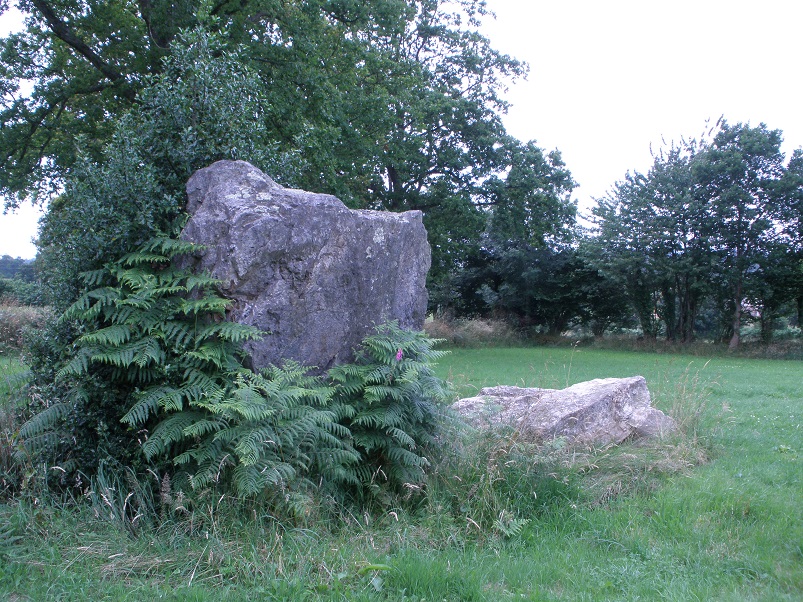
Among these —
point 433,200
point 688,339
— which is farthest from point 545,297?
point 433,200

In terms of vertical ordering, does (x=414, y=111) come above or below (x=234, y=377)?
above

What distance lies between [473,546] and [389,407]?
130 centimetres

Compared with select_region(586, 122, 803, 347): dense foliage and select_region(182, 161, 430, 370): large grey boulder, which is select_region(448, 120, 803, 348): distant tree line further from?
select_region(182, 161, 430, 370): large grey boulder

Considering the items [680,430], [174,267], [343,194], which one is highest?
[343,194]

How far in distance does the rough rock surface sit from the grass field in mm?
721

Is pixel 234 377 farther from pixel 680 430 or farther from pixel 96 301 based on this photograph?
pixel 680 430

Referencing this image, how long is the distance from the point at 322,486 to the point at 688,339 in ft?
103

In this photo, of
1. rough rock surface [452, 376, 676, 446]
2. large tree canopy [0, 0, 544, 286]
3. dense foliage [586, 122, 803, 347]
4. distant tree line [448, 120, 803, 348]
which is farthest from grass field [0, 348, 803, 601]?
dense foliage [586, 122, 803, 347]

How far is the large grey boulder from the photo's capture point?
16.5 ft

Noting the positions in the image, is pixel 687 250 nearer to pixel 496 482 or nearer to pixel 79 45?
pixel 79 45

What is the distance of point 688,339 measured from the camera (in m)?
32.0

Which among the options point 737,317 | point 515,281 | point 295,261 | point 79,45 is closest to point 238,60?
point 79,45

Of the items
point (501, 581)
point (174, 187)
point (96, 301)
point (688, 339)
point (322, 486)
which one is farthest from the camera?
point (688, 339)

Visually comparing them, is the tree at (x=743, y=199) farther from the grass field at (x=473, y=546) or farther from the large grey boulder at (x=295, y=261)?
the large grey boulder at (x=295, y=261)
